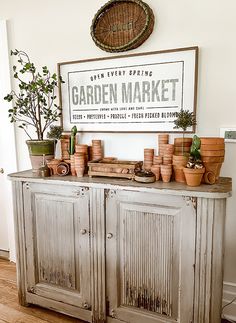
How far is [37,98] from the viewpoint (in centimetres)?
217

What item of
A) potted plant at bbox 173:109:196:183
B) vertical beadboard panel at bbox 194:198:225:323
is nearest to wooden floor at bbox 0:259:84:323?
vertical beadboard panel at bbox 194:198:225:323

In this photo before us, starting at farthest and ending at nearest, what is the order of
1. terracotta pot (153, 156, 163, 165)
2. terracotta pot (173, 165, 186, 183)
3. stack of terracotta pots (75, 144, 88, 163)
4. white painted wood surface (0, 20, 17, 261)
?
white painted wood surface (0, 20, 17, 261) → stack of terracotta pots (75, 144, 88, 163) → terracotta pot (153, 156, 163, 165) → terracotta pot (173, 165, 186, 183)

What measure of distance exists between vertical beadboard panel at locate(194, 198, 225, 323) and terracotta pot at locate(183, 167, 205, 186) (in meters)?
0.12

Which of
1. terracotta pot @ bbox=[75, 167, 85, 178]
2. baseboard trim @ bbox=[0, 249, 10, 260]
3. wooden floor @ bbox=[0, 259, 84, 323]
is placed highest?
terracotta pot @ bbox=[75, 167, 85, 178]

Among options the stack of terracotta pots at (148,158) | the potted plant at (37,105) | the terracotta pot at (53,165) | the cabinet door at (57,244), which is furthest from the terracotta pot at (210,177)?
the potted plant at (37,105)

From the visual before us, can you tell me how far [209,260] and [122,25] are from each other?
63.1 inches

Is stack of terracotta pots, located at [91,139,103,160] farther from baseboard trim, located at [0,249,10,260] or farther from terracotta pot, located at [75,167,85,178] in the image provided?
baseboard trim, located at [0,249,10,260]

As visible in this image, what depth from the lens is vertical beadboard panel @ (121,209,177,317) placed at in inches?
62.5

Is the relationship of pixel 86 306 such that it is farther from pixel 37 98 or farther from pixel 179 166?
pixel 37 98

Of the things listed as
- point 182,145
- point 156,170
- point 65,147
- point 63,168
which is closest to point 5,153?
point 65,147

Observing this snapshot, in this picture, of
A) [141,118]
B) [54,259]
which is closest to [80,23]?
[141,118]

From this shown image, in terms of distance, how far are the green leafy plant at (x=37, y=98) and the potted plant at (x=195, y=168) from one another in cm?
115

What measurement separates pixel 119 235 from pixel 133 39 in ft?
4.23

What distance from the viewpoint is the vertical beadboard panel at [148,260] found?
5.21 ft
